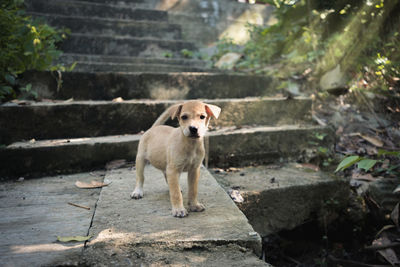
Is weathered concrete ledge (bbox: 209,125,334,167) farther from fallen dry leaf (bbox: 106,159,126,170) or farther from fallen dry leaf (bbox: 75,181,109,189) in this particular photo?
fallen dry leaf (bbox: 75,181,109,189)

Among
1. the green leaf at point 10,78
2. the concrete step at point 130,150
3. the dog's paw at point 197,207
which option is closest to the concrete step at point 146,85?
the green leaf at point 10,78

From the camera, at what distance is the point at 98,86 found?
374cm

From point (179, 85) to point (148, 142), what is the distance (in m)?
1.93

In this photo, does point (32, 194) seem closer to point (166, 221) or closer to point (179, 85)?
point (166, 221)

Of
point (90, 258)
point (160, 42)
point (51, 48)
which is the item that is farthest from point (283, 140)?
point (160, 42)

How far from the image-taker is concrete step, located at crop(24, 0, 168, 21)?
567 cm

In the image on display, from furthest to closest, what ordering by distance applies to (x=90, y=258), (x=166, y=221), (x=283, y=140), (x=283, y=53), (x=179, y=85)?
(x=283, y=53), (x=179, y=85), (x=283, y=140), (x=166, y=221), (x=90, y=258)

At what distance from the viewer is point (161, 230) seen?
1632 mm

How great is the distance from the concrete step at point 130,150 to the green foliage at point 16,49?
800mm

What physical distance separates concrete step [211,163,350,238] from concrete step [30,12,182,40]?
444cm

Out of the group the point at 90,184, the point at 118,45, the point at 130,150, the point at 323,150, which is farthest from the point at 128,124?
the point at 118,45

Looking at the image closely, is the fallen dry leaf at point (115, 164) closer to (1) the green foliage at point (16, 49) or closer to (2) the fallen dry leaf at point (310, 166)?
(1) the green foliage at point (16, 49)

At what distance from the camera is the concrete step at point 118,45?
5258 mm

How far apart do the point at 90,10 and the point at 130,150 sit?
15.1ft
